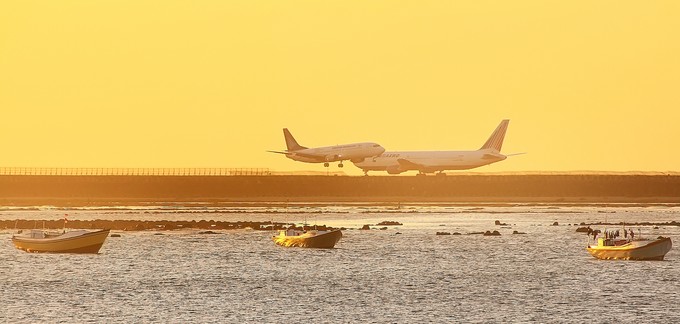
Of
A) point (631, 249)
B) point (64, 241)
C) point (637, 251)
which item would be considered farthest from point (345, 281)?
point (64, 241)

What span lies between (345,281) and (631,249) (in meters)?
23.2

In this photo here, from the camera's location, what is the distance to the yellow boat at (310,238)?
115438mm

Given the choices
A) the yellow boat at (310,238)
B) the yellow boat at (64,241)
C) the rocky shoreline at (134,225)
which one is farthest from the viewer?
the rocky shoreline at (134,225)

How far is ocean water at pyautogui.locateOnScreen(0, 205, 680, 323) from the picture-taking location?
72438 mm

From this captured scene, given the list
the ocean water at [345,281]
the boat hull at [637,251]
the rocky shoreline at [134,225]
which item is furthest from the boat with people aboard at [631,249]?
the rocky shoreline at [134,225]

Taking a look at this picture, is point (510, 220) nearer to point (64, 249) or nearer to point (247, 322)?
point (64, 249)

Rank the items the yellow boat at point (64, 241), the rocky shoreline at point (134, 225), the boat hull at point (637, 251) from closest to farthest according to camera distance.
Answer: the boat hull at point (637, 251)
the yellow boat at point (64, 241)
the rocky shoreline at point (134, 225)

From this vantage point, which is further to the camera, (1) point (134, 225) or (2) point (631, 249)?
(1) point (134, 225)

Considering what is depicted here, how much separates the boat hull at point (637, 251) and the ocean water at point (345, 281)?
872 millimetres

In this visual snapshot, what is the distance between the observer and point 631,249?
332ft

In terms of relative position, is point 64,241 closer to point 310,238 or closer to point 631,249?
point 310,238

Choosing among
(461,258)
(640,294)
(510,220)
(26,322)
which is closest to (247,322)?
(26,322)

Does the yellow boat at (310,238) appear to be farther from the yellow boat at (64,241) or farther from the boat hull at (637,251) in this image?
the boat hull at (637,251)

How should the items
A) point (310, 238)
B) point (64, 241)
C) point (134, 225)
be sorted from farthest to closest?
point (134, 225) → point (310, 238) → point (64, 241)
